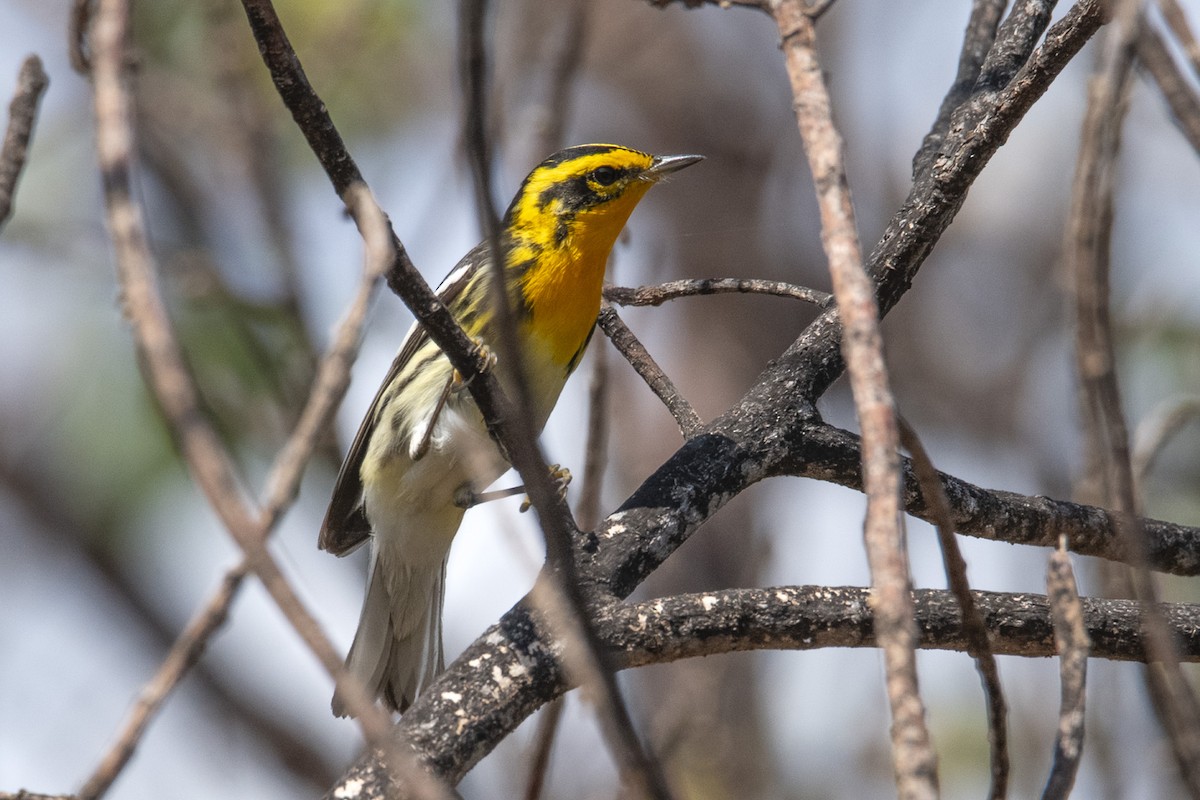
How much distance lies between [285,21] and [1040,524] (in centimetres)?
533

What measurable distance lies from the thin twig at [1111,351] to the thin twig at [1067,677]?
0.08m

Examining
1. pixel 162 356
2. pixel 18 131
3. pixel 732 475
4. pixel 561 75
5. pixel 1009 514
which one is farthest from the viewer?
pixel 561 75

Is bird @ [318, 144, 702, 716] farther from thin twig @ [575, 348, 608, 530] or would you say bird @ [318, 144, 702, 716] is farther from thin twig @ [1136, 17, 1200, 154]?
thin twig @ [1136, 17, 1200, 154]

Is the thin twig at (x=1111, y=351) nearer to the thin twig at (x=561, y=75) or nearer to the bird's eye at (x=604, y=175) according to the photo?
the thin twig at (x=561, y=75)

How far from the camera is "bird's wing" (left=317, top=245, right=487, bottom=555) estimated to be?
441 centimetres

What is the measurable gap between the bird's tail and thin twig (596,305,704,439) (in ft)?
4.66

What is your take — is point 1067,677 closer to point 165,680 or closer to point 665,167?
point 165,680

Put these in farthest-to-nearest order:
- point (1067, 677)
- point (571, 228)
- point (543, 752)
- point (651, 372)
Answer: point (571, 228), point (651, 372), point (543, 752), point (1067, 677)

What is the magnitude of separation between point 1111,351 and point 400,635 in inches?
125

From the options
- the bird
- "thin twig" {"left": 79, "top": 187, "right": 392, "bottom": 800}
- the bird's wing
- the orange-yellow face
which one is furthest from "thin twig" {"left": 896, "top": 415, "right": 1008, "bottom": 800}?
the bird's wing

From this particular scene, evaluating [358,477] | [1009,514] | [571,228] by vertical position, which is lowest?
[1009,514]

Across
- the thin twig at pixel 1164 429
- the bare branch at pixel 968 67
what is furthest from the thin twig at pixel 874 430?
the thin twig at pixel 1164 429

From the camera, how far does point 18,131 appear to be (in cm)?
222

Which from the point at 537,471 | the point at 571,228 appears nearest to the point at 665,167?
the point at 571,228
